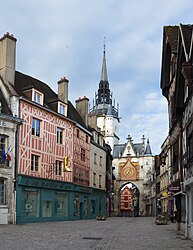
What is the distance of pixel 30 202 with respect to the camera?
85.5 feet

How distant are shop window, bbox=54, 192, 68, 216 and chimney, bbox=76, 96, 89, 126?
31.4ft

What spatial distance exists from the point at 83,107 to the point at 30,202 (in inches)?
574

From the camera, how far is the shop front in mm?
25172

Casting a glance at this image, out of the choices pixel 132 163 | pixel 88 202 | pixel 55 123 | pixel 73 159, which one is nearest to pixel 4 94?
pixel 55 123

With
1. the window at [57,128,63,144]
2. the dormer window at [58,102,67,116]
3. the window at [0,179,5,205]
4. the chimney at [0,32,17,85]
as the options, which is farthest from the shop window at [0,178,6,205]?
the dormer window at [58,102,67,116]

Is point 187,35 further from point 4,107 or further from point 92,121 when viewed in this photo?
point 92,121

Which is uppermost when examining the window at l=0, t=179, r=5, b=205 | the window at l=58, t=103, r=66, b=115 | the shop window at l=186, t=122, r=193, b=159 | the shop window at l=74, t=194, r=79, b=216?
A: the window at l=58, t=103, r=66, b=115

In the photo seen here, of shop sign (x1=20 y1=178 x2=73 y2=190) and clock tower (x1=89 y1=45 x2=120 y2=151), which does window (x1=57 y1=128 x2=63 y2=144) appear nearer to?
shop sign (x1=20 y1=178 x2=73 y2=190)

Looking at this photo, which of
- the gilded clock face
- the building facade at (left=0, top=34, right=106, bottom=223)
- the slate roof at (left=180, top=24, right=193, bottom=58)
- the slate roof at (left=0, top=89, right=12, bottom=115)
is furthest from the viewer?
the gilded clock face

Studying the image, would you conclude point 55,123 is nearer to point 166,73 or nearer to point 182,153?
point 166,73

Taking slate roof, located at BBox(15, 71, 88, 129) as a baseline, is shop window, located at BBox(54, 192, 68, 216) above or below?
below

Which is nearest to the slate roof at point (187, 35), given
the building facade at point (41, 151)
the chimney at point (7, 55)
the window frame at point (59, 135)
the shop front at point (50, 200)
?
the building facade at point (41, 151)

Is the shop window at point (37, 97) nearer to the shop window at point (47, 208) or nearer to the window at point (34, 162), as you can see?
the window at point (34, 162)

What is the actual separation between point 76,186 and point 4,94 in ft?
36.5
